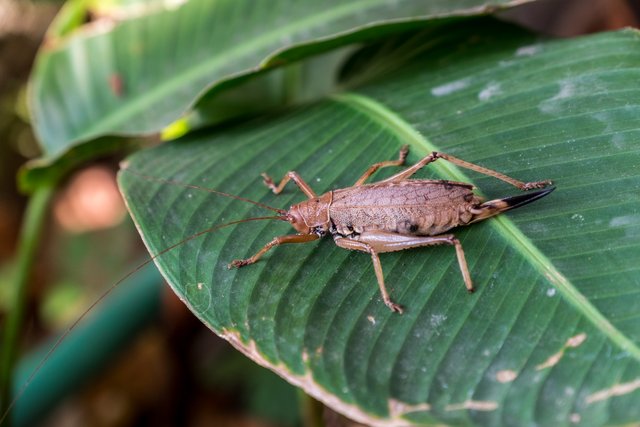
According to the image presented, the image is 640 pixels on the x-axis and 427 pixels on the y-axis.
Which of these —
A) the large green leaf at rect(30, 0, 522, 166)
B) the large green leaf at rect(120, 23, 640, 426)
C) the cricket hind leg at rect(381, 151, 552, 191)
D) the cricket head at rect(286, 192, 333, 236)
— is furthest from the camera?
the large green leaf at rect(30, 0, 522, 166)

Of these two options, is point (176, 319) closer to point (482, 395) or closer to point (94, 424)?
point (94, 424)

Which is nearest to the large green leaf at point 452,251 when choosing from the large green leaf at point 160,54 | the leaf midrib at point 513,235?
the leaf midrib at point 513,235

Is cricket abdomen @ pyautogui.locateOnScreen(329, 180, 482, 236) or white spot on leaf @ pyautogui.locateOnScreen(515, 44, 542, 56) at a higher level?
white spot on leaf @ pyautogui.locateOnScreen(515, 44, 542, 56)

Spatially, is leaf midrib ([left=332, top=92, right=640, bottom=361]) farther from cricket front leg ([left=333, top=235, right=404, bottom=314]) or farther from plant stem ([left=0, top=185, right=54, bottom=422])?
plant stem ([left=0, top=185, right=54, bottom=422])

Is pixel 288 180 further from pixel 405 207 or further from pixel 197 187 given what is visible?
pixel 405 207

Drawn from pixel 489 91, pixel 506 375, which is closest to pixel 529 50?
pixel 489 91

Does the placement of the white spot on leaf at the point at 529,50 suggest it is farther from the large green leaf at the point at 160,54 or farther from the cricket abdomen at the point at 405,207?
the cricket abdomen at the point at 405,207

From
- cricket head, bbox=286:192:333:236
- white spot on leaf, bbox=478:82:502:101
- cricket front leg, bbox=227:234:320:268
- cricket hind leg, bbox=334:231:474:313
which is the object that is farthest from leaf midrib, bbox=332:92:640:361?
cricket front leg, bbox=227:234:320:268

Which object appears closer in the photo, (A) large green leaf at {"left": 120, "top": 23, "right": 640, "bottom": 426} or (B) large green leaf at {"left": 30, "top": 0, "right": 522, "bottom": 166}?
(A) large green leaf at {"left": 120, "top": 23, "right": 640, "bottom": 426}
